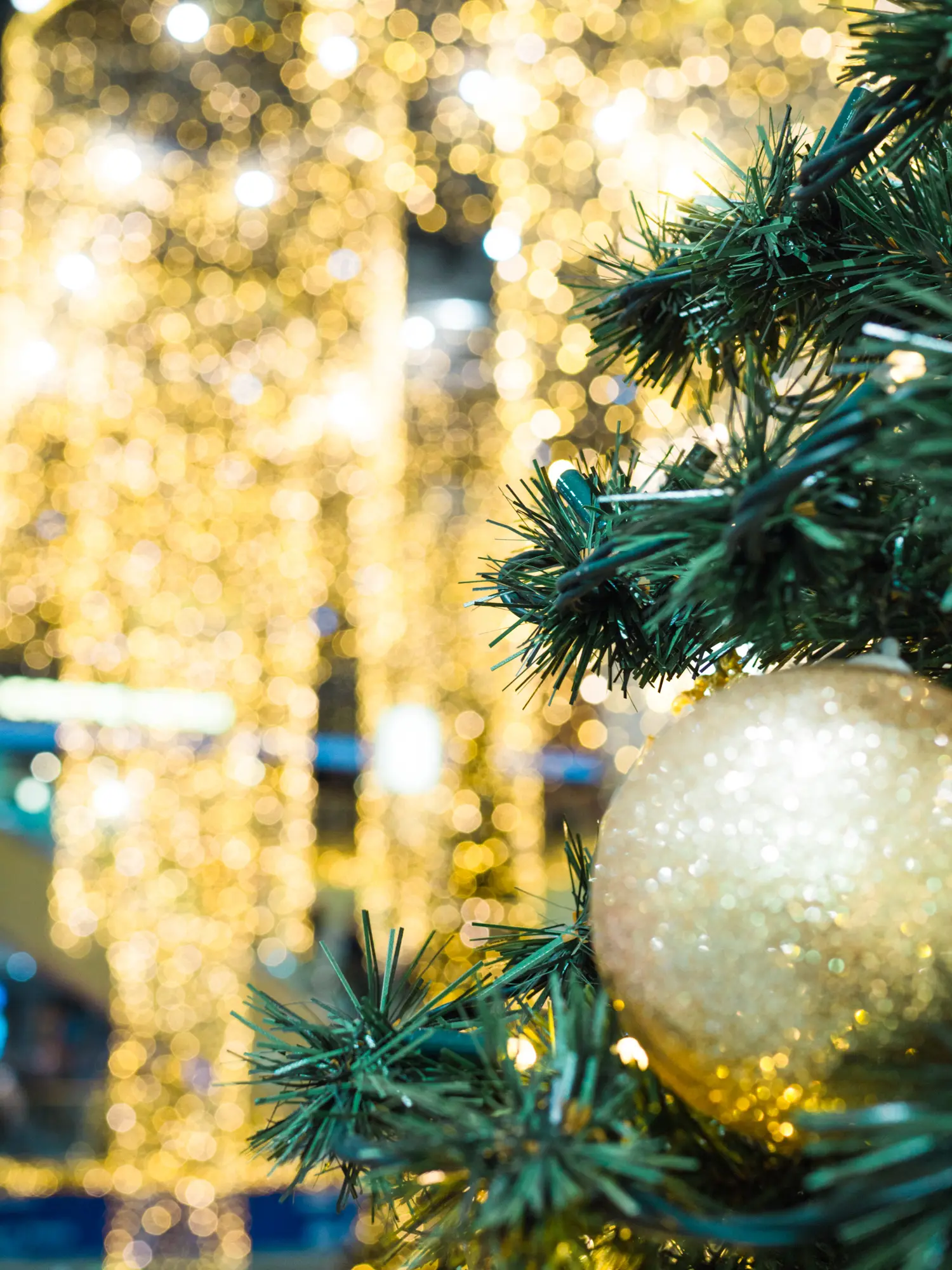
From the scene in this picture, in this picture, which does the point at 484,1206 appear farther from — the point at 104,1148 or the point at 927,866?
the point at 104,1148

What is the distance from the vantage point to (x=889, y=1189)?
0.62ft

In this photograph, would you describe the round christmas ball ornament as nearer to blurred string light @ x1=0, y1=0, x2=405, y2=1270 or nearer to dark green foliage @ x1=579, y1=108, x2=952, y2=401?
dark green foliage @ x1=579, y1=108, x2=952, y2=401

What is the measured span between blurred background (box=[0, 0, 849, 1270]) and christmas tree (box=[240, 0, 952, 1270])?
1.41 metres

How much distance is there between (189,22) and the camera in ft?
5.96

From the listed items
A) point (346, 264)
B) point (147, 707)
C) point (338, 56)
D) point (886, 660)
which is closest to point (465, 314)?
point (346, 264)

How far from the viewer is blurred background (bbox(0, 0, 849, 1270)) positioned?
1697 mm

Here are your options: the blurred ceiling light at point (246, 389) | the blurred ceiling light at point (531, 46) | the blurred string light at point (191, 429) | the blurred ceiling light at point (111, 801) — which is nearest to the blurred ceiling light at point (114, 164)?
the blurred string light at point (191, 429)

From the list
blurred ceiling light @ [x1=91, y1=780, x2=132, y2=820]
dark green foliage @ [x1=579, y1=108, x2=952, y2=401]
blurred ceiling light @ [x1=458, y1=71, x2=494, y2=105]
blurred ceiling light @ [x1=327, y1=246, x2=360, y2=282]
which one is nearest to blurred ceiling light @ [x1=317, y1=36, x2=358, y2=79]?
blurred ceiling light @ [x1=458, y1=71, x2=494, y2=105]

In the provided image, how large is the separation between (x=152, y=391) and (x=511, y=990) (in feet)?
5.46

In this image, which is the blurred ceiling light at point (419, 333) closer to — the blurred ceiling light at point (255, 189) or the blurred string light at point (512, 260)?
the blurred string light at point (512, 260)

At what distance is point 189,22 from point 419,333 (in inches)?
27.4

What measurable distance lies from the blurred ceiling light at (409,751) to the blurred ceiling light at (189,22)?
1.29 meters

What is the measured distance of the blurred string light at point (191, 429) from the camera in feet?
5.64

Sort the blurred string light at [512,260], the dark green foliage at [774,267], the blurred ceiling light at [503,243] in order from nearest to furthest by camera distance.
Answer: the dark green foliage at [774,267] → the blurred string light at [512,260] → the blurred ceiling light at [503,243]
